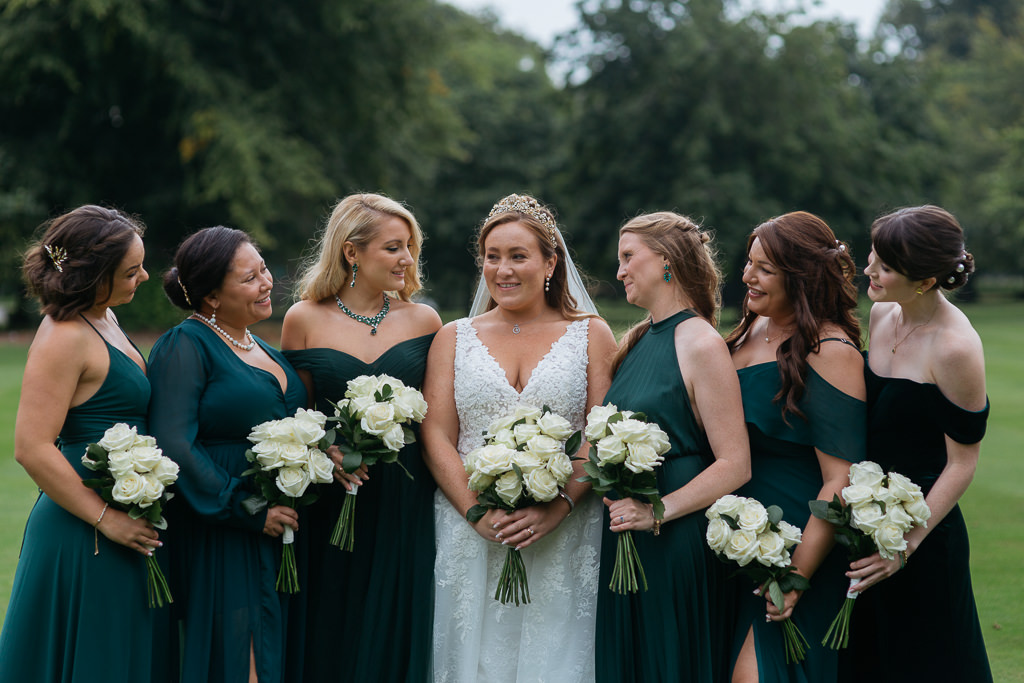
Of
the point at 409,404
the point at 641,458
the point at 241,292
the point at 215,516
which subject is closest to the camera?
the point at 641,458

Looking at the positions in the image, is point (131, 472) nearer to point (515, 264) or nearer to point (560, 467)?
point (560, 467)

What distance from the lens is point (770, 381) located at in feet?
15.3

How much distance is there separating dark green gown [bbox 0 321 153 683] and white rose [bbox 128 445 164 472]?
230 millimetres

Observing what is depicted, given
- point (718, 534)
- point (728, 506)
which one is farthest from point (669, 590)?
point (728, 506)

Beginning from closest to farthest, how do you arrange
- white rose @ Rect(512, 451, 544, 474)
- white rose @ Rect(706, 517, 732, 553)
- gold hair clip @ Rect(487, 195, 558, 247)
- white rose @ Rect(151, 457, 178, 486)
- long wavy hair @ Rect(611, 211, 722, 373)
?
white rose @ Rect(706, 517, 732, 553), white rose @ Rect(151, 457, 178, 486), white rose @ Rect(512, 451, 544, 474), long wavy hair @ Rect(611, 211, 722, 373), gold hair clip @ Rect(487, 195, 558, 247)

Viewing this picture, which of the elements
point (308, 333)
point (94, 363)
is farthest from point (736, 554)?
point (94, 363)

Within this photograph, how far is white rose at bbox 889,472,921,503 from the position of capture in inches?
167

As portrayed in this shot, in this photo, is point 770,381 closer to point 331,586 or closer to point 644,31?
point 331,586

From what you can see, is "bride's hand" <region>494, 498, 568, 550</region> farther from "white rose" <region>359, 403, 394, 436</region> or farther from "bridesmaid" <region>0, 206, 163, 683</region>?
"bridesmaid" <region>0, 206, 163, 683</region>

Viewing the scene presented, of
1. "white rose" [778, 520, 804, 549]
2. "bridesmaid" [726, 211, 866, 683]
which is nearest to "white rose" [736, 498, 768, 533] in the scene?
"white rose" [778, 520, 804, 549]

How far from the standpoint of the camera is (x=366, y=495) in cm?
541

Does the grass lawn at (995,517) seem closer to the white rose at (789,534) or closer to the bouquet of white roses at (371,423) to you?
the white rose at (789,534)

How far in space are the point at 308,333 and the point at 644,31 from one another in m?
36.6

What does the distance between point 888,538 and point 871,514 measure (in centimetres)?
13
